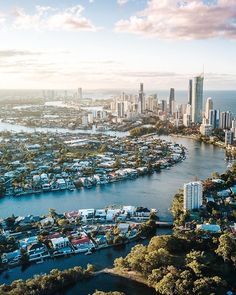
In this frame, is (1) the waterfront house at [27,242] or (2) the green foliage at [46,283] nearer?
(2) the green foliage at [46,283]

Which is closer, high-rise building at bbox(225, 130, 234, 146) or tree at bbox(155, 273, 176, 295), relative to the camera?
tree at bbox(155, 273, 176, 295)

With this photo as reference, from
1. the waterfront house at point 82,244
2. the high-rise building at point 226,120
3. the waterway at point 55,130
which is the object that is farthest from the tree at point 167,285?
the high-rise building at point 226,120

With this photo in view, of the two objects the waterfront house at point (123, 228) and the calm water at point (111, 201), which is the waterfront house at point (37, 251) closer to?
the calm water at point (111, 201)

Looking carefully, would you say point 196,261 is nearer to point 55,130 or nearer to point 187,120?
point 187,120

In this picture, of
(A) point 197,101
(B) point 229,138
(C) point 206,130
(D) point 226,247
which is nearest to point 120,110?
(A) point 197,101

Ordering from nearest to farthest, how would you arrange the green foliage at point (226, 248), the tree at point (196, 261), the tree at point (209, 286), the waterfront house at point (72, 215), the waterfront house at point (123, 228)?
1. the tree at point (209, 286)
2. the tree at point (196, 261)
3. the green foliage at point (226, 248)
4. the waterfront house at point (123, 228)
5. the waterfront house at point (72, 215)

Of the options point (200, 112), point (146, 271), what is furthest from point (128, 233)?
point (200, 112)

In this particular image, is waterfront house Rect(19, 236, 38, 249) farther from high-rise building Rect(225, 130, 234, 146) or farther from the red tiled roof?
high-rise building Rect(225, 130, 234, 146)

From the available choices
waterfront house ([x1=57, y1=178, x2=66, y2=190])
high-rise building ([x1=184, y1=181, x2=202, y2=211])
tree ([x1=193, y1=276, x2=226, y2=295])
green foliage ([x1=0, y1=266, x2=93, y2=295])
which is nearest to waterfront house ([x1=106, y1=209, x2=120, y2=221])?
high-rise building ([x1=184, y1=181, x2=202, y2=211])

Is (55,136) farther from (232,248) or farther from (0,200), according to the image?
(232,248)
